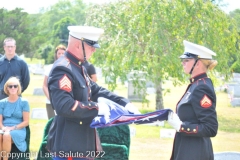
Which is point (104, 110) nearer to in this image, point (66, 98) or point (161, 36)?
point (66, 98)

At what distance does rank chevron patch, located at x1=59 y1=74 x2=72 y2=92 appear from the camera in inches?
161

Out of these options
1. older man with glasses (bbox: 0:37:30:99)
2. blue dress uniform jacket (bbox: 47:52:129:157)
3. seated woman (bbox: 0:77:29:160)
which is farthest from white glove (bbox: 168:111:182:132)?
older man with glasses (bbox: 0:37:30:99)

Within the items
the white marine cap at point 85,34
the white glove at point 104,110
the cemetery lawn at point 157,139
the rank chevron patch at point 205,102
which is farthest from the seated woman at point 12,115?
the rank chevron patch at point 205,102

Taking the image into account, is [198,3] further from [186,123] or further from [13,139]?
[186,123]

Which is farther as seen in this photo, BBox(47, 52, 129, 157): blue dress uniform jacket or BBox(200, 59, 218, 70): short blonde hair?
BBox(200, 59, 218, 70): short blonde hair

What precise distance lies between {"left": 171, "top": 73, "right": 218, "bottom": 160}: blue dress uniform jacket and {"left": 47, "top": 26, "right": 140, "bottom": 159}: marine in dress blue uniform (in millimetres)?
778

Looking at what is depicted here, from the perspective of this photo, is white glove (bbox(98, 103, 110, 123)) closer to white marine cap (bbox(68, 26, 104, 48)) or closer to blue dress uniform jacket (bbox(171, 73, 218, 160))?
white marine cap (bbox(68, 26, 104, 48))

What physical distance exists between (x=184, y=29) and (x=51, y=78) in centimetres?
922

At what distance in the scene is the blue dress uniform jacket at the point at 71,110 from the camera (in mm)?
4087

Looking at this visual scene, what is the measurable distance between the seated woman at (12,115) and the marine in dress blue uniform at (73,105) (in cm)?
290

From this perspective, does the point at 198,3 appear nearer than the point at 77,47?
No

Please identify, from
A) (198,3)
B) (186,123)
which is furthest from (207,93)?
(198,3)

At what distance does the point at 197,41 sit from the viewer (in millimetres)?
12836

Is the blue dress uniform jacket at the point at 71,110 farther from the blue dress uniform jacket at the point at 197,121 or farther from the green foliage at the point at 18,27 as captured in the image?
the green foliage at the point at 18,27
